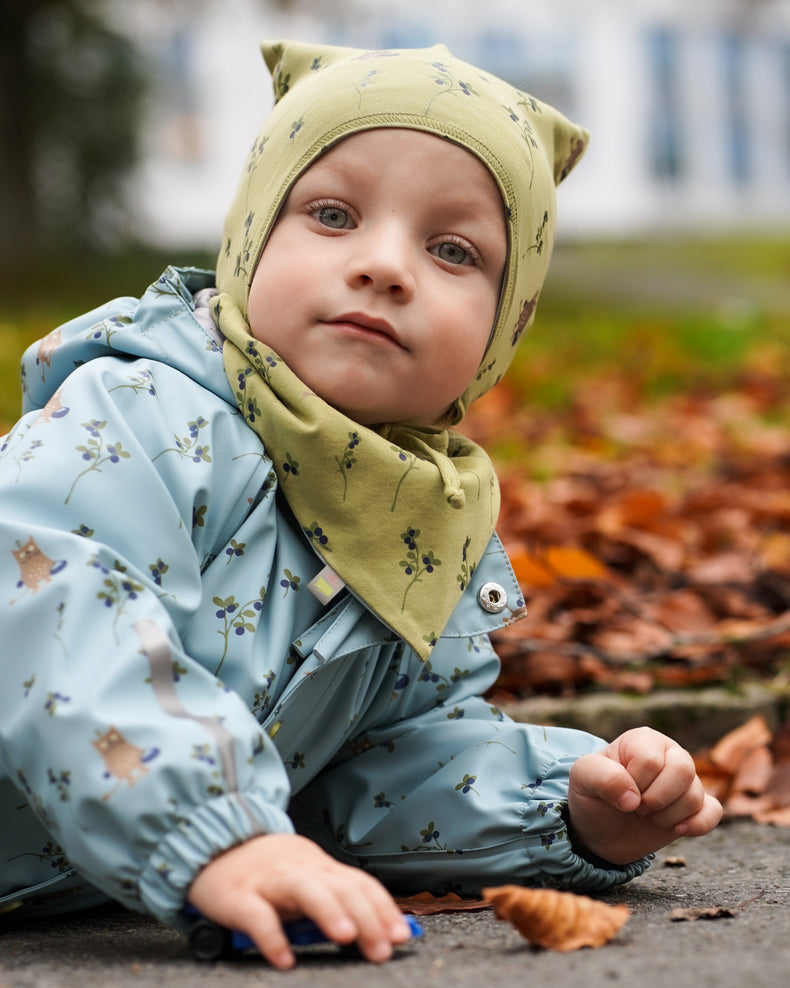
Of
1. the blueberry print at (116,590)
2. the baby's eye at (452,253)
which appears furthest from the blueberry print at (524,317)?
the blueberry print at (116,590)

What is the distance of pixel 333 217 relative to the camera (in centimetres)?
165

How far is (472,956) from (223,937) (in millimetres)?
252

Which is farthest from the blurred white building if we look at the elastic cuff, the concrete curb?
the elastic cuff

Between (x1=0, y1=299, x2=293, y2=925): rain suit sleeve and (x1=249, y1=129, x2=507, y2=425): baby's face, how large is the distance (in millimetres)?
177

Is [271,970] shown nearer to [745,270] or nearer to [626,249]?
[745,270]

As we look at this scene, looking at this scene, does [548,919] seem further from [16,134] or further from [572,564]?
[16,134]

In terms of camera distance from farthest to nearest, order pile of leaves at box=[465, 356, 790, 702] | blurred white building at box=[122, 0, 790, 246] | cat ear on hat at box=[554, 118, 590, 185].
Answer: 1. blurred white building at box=[122, 0, 790, 246]
2. pile of leaves at box=[465, 356, 790, 702]
3. cat ear on hat at box=[554, 118, 590, 185]

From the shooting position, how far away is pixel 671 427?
16.0ft

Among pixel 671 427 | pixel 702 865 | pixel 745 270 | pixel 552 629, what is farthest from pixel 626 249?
pixel 702 865

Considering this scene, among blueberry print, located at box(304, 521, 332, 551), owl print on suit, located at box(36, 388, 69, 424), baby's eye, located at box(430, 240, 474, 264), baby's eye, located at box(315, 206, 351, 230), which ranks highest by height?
baby's eye, located at box(315, 206, 351, 230)

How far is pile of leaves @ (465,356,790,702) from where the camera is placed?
251cm

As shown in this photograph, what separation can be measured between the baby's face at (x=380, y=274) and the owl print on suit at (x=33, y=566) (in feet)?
1.44

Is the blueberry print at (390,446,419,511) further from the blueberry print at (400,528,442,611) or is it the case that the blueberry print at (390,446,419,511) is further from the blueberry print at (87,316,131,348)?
the blueberry print at (87,316,131,348)

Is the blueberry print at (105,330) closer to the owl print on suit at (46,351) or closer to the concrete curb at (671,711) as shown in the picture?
the owl print on suit at (46,351)
